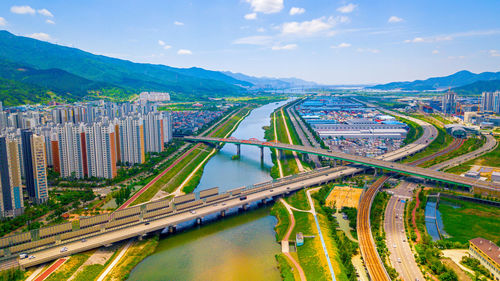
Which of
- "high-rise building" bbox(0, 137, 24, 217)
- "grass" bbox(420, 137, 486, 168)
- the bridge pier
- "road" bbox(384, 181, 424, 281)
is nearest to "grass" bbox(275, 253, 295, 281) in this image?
"road" bbox(384, 181, 424, 281)

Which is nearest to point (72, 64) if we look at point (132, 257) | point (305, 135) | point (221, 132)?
point (221, 132)

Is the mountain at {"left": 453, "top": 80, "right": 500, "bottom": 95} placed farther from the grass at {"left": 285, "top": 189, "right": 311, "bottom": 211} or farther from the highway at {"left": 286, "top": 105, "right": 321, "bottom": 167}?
the grass at {"left": 285, "top": 189, "right": 311, "bottom": 211}

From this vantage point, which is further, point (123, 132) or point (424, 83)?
point (424, 83)

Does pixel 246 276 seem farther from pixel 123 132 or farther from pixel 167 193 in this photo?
pixel 123 132

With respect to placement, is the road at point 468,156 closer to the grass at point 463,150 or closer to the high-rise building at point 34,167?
the grass at point 463,150

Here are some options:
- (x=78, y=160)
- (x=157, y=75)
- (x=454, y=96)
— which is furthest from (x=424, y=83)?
(x=78, y=160)
